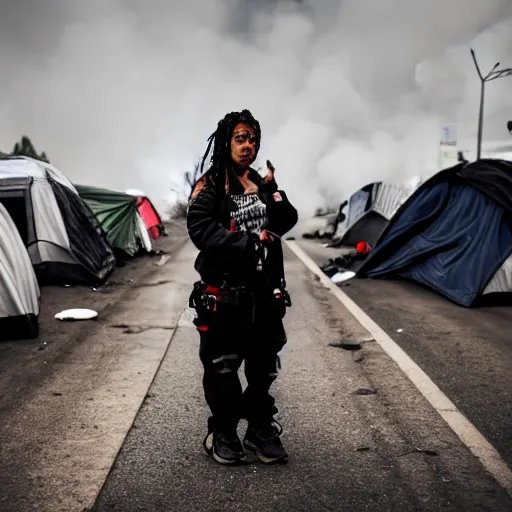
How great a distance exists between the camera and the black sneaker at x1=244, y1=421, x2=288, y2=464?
3318 millimetres

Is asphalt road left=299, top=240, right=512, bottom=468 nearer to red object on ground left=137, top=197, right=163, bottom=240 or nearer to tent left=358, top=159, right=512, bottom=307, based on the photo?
tent left=358, top=159, right=512, bottom=307

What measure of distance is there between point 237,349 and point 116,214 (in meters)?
11.9

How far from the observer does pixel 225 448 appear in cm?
333

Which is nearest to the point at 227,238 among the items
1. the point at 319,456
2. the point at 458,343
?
the point at 319,456

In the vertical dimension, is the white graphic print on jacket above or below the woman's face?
below

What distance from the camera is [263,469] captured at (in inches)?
129

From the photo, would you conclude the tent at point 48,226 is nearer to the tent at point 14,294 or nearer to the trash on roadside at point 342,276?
the tent at point 14,294

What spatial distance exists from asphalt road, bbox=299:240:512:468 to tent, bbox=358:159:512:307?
308 mm

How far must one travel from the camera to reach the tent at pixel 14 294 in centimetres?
629

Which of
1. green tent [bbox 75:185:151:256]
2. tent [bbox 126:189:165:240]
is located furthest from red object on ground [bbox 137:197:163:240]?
green tent [bbox 75:185:151:256]

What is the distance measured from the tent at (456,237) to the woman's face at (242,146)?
5506mm

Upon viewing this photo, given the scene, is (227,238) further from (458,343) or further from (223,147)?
(458,343)

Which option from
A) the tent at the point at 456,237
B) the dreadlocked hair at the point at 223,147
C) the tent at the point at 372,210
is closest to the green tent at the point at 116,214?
the tent at the point at 372,210

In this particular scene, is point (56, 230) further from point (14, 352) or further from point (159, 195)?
point (159, 195)
